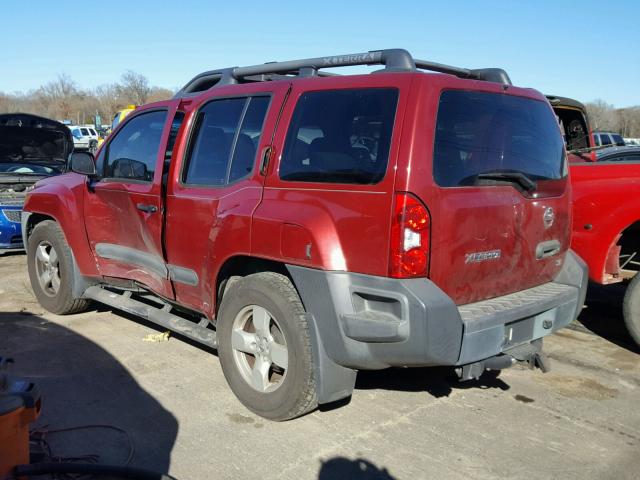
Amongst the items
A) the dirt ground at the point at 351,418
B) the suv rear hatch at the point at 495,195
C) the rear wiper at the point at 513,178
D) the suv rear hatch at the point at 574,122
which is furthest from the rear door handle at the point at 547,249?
the suv rear hatch at the point at 574,122

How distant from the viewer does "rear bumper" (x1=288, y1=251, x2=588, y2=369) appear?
3.00m

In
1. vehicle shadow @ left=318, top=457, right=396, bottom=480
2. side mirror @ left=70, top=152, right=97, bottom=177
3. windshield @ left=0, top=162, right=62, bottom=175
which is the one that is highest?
side mirror @ left=70, top=152, right=97, bottom=177

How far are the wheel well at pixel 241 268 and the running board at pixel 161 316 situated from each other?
30 centimetres

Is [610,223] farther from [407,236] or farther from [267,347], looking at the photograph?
[267,347]

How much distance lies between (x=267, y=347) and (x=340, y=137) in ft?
4.43

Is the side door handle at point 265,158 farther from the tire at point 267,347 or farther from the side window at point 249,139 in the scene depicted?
the tire at point 267,347

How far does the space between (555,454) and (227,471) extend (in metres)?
1.85

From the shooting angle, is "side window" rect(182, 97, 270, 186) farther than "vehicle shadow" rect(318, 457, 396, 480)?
Yes

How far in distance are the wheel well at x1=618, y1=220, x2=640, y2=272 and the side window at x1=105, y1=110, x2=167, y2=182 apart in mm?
4047

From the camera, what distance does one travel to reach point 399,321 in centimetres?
301

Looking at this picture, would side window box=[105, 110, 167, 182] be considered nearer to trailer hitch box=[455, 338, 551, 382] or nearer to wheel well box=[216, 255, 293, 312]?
wheel well box=[216, 255, 293, 312]

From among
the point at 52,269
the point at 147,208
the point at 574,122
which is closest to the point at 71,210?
the point at 52,269

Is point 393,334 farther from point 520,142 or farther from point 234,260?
point 520,142

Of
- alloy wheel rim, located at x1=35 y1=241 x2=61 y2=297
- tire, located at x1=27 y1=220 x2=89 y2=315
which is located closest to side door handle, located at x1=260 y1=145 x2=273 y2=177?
tire, located at x1=27 y1=220 x2=89 y2=315
